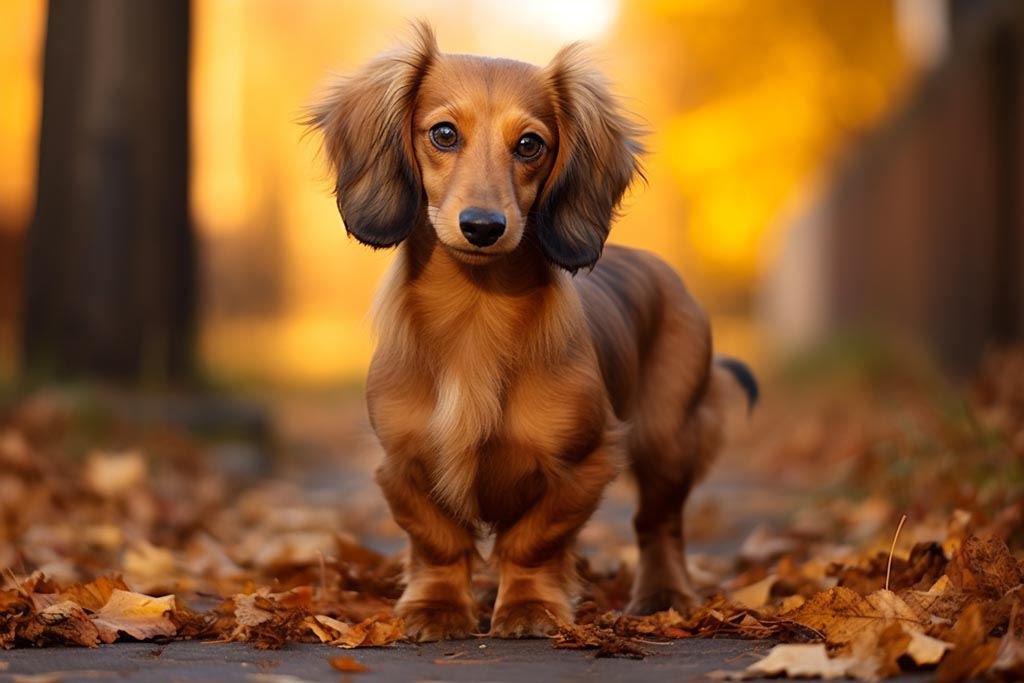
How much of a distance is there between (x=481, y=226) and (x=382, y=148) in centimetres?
47

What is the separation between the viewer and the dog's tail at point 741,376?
4.33 meters

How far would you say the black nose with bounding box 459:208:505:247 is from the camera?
3.01 meters

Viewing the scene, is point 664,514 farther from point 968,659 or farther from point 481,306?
point 968,659

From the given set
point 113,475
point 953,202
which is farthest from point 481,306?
point 953,202

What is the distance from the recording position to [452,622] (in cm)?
324

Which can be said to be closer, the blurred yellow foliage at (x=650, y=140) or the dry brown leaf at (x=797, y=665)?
the dry brown leaf at (x=797, y=665)

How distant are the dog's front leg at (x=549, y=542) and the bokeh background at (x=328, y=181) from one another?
2.37 ft

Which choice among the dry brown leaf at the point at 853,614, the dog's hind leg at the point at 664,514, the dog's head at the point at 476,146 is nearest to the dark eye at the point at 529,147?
the dog's head at the point at 476,146

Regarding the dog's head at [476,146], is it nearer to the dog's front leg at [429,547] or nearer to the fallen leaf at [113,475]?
the dog's front leg at [429,547]

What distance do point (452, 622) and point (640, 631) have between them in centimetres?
41

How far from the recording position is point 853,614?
9.45ft

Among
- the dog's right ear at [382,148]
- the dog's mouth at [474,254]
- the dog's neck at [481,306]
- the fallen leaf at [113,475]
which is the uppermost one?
the dog's right ear at [382,148]

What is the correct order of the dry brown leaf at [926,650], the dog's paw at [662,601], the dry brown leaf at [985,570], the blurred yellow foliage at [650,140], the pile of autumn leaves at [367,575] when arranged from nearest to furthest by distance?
the dry brown leaf at [926,650], the pile of autumn leaves at [367,575], the dry brown leaf at [985,570], the dog's paw at [662,601], the blurred yellow foliage at [650,140]

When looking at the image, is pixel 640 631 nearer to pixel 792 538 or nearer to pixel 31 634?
pixel 31 634
